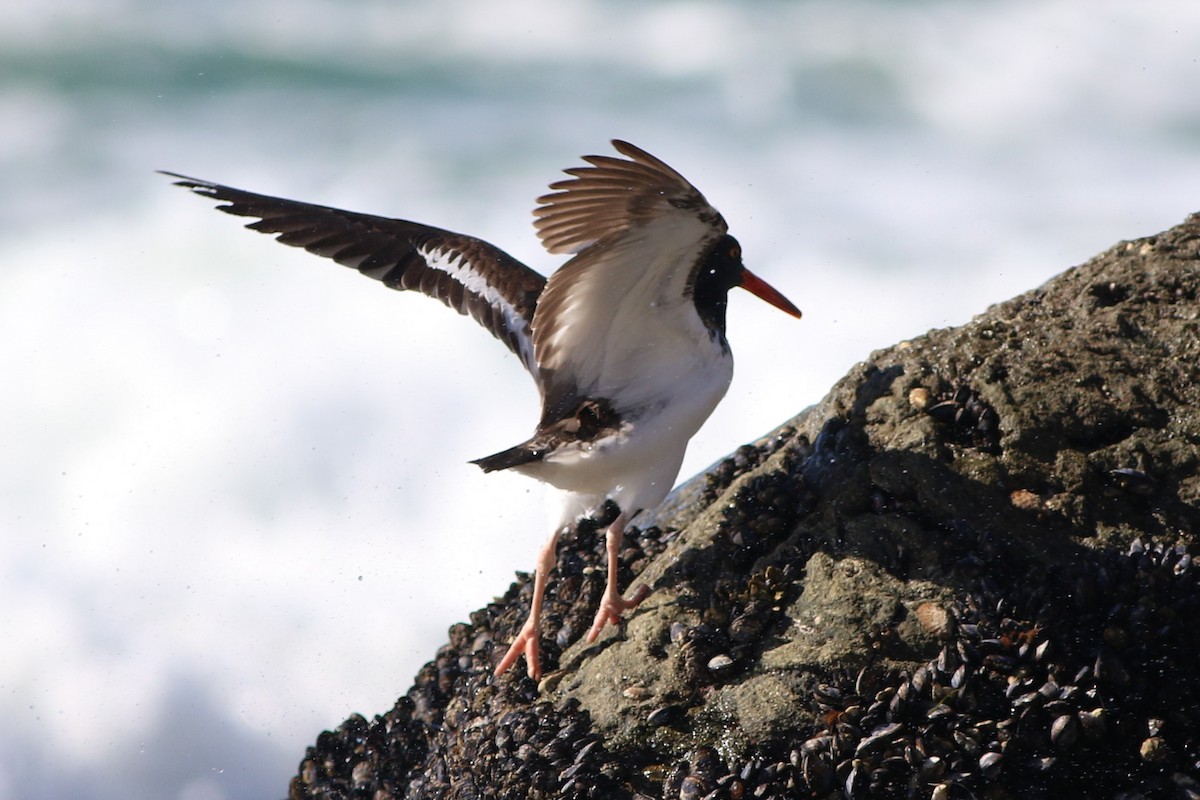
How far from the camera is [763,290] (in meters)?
5.41

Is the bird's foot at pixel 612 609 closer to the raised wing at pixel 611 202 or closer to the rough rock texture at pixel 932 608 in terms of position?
the rough rock texture at pixel 932 608

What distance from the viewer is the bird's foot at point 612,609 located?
4527 mm

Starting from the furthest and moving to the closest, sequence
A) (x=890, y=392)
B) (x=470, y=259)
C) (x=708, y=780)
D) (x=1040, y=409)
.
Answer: (x=470, y=259), (x=890, y=392), (x=1040, y=409), (x=708, y=780)

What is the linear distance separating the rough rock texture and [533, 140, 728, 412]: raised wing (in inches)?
29.9

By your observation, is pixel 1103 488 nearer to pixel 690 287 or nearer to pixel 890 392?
pixel 890 392

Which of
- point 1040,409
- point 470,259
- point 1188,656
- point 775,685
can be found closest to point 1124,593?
point 1188,656

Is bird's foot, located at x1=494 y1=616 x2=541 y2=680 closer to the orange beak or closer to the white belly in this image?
the white belly

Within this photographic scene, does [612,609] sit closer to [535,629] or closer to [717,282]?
[535,629]

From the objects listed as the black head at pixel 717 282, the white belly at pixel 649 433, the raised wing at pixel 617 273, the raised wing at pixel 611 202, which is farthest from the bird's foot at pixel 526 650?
the raised wing at pixel 611 202

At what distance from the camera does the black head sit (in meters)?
4.70

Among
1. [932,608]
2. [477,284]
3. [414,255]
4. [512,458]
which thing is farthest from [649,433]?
[414,255]

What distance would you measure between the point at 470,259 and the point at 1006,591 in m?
3.03

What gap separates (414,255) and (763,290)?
70.3 inches

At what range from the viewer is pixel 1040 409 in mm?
4367
